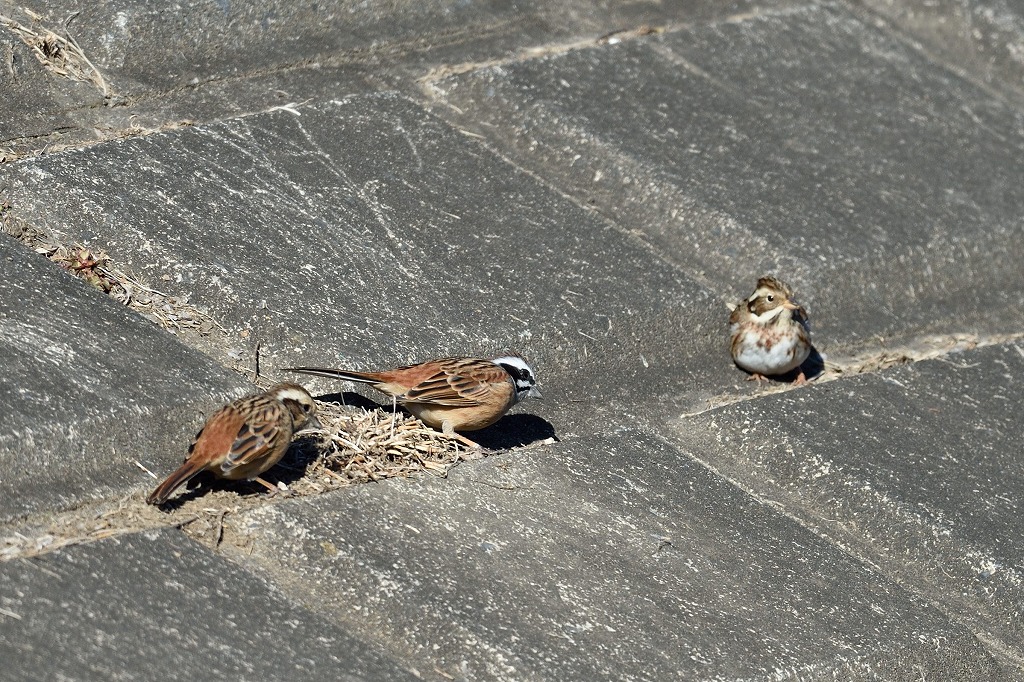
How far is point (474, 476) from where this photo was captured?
473cm

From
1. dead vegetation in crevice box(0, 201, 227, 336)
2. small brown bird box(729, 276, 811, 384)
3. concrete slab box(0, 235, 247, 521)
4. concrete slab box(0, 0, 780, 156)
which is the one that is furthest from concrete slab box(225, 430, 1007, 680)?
concrete slab box(0, 0, 780, 156)

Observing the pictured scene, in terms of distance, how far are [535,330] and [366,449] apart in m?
0.92

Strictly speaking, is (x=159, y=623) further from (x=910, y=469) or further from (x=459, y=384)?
(x=910, y=469)

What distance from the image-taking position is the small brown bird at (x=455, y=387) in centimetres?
486

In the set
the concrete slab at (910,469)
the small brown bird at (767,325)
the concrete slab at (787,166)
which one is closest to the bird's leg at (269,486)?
the concrete slab at (910,469)

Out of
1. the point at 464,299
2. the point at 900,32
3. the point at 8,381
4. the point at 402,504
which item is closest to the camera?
the point at 8,381

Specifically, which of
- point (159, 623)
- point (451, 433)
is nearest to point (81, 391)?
point (159, 623)

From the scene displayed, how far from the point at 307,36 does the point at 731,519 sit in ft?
10.6

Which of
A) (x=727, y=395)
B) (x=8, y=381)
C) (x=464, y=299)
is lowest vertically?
(x=727, y=395)

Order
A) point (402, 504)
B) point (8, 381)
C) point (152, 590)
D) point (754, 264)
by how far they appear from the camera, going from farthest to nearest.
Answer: point (754, 264), point (402, 504), point (8, 381), point (152, 590)

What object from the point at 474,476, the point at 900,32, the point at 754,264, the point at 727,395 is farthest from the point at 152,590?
the point at 900,32

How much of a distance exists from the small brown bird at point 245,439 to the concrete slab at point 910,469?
5.06 feet

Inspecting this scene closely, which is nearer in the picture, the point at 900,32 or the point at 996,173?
the point at 996,173

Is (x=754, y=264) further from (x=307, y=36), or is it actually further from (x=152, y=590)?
(x=152, y=590)
